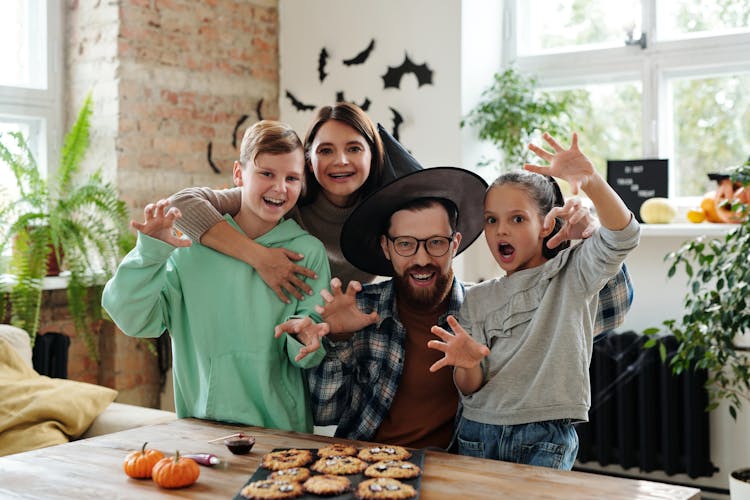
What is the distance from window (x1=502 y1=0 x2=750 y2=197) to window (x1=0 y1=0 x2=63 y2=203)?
2289 millimetres

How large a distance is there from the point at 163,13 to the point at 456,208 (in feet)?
8.79

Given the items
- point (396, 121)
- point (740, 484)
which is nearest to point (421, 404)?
point (740, 484)

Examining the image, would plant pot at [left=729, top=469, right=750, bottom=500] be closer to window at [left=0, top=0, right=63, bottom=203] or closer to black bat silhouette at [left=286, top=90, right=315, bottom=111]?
black bat silhouette at [left=286, top=90, right=315, bottom=111]

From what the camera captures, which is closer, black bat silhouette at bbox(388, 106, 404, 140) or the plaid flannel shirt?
the plaid flannel shirt

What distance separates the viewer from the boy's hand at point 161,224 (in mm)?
1969

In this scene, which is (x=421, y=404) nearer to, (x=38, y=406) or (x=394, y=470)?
(x=394, y=470)

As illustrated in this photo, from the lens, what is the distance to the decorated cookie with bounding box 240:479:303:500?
4.88ft

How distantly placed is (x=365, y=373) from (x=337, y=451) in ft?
1.59

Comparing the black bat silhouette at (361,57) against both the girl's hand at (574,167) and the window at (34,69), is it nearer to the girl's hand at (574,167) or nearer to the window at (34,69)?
the window at (34,69)

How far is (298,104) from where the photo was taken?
16.1 feet

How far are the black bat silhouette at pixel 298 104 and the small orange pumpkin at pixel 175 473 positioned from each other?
3.47m

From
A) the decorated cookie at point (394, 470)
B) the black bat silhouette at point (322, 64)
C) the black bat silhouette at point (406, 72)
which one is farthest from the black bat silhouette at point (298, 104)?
the decorated cookie at point (394, 470)

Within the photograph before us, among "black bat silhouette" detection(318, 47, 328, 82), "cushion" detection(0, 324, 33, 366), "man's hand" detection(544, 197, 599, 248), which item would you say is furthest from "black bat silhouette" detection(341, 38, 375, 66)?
"man's hand" detection(544, 197, 599, 248)

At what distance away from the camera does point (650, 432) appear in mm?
3904
